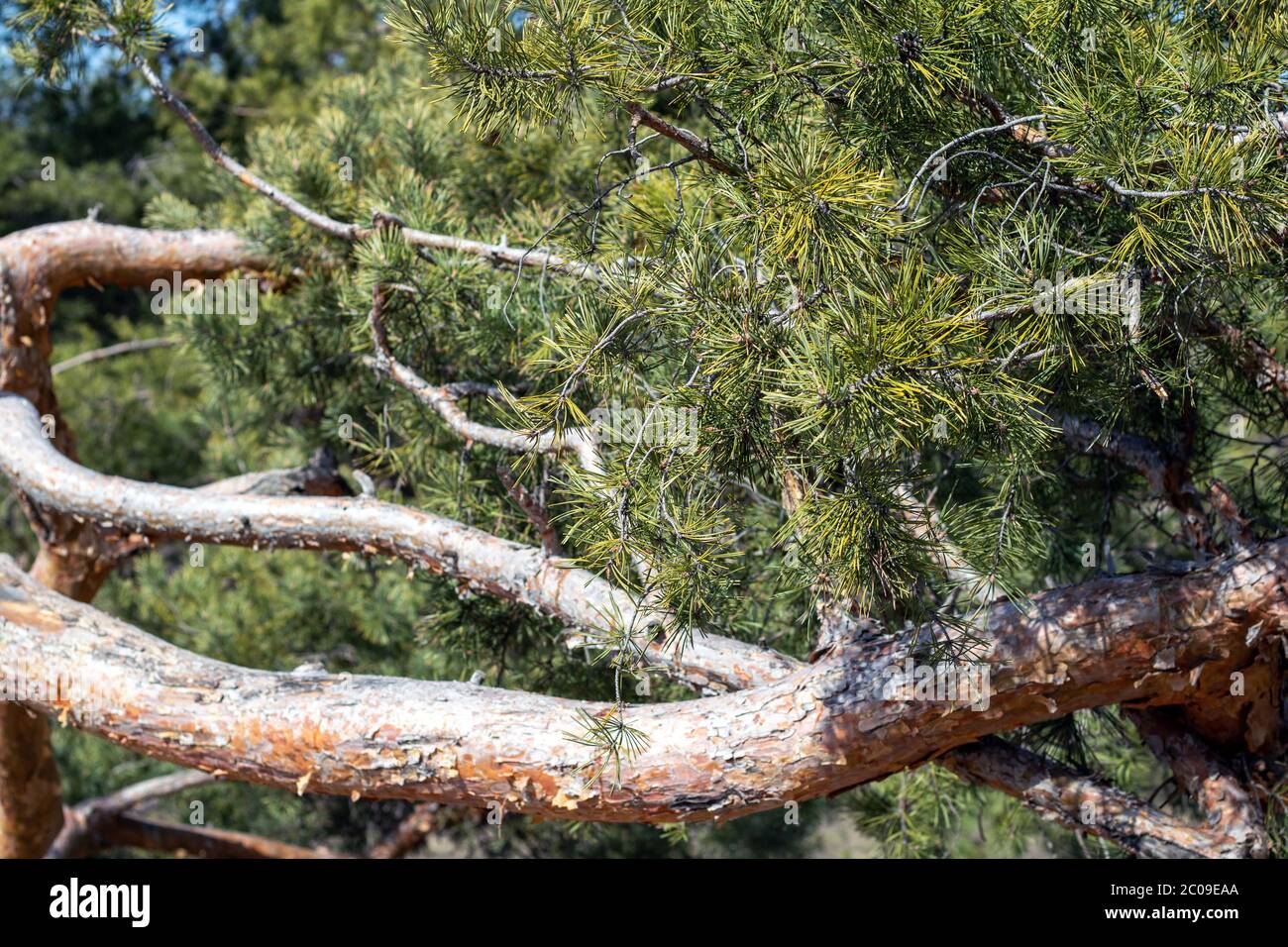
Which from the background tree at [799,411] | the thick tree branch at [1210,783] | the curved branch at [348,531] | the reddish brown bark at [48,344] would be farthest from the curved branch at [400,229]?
the thick tree branch at [1210,783]

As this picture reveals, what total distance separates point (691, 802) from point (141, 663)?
0.85m

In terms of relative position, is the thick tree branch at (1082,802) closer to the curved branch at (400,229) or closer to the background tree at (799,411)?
the background tree at (799,411)

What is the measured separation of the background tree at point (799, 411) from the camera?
1.02 metres

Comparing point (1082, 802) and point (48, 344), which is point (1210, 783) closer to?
point (1082, 802)

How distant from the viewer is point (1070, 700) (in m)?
1.37

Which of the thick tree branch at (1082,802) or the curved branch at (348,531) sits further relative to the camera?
the curved branch at (348,531)

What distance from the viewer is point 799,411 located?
1.05 m

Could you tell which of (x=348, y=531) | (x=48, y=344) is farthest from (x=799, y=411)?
(x=48, y=344)

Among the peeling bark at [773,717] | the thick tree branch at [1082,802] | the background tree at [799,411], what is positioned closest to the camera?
the background tree at [799,411]

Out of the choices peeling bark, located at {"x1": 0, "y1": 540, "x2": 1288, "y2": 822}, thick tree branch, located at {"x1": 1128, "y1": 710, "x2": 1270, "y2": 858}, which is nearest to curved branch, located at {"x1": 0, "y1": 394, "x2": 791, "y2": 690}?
peeling bark, located at {"x1": 0, "y1": 540, "x2": 1288, "y2": 822}

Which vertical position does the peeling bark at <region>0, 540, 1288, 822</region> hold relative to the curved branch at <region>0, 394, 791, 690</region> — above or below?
below

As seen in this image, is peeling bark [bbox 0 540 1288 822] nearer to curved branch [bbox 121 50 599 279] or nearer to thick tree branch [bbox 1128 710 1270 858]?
thick tree branch [bbox 1128 710 1270 858]

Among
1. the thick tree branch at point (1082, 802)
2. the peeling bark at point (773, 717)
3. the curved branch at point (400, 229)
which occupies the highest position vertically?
the curved branch at point (400, 229)

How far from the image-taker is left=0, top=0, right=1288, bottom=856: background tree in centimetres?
102
